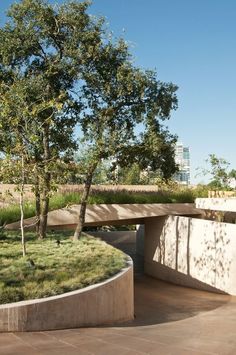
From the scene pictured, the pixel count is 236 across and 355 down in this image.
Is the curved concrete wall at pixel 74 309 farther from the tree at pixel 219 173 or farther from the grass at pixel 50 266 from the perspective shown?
the tree at pixel 219 173

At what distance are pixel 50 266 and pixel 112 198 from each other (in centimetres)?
1039

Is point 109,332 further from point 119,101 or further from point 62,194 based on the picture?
point 62,194

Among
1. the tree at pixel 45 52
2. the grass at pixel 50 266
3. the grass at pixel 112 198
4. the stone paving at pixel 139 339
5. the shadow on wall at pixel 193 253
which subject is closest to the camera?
the stone paving at pixel 139 339

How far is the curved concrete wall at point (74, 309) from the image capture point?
7.46 meters

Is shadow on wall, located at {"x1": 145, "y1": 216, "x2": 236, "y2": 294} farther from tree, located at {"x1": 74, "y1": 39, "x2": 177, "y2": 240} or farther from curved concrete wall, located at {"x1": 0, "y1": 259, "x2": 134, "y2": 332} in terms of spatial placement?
curved concrete wall, located at {"x1": 0, "y1": 259, "x2": 134, "y2": 332}

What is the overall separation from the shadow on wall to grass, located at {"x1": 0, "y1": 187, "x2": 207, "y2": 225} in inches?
55.2

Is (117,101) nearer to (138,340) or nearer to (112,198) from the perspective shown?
(112,198)

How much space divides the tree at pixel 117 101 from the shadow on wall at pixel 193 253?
5.24 meters

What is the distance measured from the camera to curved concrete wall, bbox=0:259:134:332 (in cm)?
746

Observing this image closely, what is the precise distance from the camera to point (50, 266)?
34.9ft

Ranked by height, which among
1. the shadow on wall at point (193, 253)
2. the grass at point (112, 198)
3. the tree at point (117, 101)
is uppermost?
the tree at point (117, 101)

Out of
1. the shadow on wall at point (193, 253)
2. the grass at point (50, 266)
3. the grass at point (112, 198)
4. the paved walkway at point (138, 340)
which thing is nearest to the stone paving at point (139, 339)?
the paved walkway at point (138, 340)

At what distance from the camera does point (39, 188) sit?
12648 mm

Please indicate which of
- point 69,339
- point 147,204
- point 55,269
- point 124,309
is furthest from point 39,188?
point 147,204
